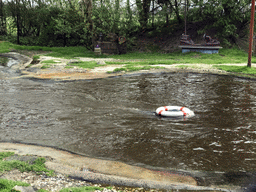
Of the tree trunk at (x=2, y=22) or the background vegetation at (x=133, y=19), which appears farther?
the tree trunk at (x=2, y=22)

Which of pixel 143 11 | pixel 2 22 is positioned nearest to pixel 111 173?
pixel 143 11

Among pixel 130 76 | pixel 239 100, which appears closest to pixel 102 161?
pixel 239 100

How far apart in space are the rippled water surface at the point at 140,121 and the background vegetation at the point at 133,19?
40.5ft

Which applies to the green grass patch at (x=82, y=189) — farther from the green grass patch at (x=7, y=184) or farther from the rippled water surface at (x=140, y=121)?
the rippled water surface at (x=140, y=121)

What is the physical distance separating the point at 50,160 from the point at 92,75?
10112mm

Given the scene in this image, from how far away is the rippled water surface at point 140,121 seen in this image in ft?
18.8

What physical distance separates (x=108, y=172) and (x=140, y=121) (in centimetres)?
323

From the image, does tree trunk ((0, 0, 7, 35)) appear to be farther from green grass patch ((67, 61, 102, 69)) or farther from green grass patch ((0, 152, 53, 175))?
green grass patch ((0, 152, 53, 175))

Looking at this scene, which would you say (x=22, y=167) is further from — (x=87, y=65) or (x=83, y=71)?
(x=87, y=65)

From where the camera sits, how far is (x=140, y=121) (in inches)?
313

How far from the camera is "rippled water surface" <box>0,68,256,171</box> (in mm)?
5742

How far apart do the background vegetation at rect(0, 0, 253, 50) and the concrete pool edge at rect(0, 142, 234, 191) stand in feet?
63.2

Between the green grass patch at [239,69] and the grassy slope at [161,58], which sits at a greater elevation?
the grassy slope at [161,58]

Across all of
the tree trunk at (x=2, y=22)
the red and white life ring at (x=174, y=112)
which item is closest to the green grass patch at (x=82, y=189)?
the red and white life ring at (x=174, y=112)
